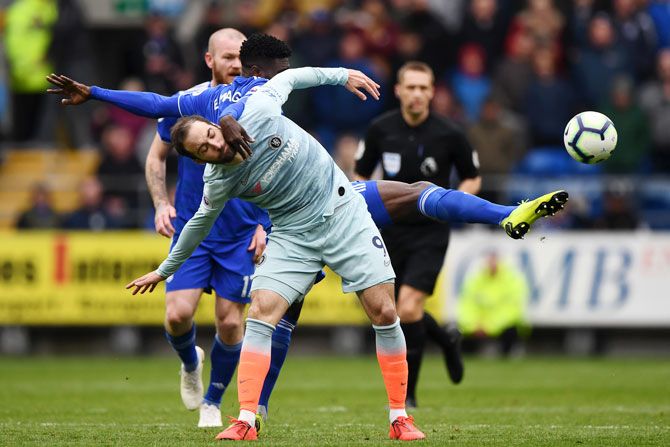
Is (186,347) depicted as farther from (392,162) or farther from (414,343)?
(392,162)

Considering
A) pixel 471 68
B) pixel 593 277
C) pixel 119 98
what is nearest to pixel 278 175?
pixel 119 98

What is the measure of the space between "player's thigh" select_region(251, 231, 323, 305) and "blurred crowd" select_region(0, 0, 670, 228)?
10587 mm

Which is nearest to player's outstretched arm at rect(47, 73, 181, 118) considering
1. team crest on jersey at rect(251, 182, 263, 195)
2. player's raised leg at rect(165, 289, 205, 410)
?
team crest on jersey at rect(251, 182, 263, 195)

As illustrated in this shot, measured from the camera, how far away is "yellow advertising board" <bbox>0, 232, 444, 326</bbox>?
62.8 ft

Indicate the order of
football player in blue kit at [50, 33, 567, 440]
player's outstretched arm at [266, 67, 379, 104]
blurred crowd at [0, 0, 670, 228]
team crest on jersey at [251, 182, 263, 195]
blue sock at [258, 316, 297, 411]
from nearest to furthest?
football player in blue kit at [50, 33, 567, 440] < team crest on jersey at [251, 182, 263, 195] < player's outstretched arm at [266, 67, 379, 104] < blue sock at [258, 316, 297, 411] < blurred crowd at [0, 0, 670, 228]

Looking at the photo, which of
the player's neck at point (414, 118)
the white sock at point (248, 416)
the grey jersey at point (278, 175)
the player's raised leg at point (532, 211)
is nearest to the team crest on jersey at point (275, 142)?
the grey jersey at point (278, 175)

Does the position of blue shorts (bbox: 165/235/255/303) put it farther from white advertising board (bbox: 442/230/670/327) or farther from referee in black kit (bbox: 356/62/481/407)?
white advertising board (bbox: 442/230/670/327)

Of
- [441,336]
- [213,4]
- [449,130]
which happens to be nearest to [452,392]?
[441,336]

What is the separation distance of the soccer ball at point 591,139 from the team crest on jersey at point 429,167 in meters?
3.02

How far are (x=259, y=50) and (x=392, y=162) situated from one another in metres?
3.38

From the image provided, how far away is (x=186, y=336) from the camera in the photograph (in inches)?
393

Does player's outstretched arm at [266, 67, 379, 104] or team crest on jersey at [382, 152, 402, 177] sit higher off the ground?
player's outstretched arm at [266, 67, 379, 104]

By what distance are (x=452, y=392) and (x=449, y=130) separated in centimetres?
302

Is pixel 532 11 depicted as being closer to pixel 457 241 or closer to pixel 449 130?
pixel 457 241
